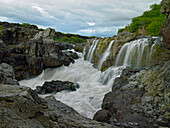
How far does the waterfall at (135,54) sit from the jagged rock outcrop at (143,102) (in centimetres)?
417

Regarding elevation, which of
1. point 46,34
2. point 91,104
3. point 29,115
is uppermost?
point 46,34

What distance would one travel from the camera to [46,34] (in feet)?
87.6

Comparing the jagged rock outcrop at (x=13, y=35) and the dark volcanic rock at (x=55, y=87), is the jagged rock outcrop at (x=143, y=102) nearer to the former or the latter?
the dark volcanic rock at (x=55, y=87)

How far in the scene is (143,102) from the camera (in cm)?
921

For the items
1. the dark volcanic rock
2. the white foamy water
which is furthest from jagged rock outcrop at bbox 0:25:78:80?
the dark volcanic rock

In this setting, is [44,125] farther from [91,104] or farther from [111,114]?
[91,104]

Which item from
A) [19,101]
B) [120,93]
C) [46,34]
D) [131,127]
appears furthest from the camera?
[46,34]

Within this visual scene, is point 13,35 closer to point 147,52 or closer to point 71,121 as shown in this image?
point 147,52

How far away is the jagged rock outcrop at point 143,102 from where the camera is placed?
7532 mm

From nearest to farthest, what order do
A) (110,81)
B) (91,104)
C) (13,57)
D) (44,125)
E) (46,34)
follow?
(44,125) → (91,104) → (110,81) → (13,57) → (46,34)

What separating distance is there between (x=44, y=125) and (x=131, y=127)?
5.52 m

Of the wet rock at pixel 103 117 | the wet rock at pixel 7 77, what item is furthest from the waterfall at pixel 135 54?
the wet rock at pixel 7 77

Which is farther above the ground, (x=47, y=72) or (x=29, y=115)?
(x=29, y=115)

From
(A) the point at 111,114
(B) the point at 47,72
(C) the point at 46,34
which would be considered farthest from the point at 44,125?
(C) the point at 46,34
